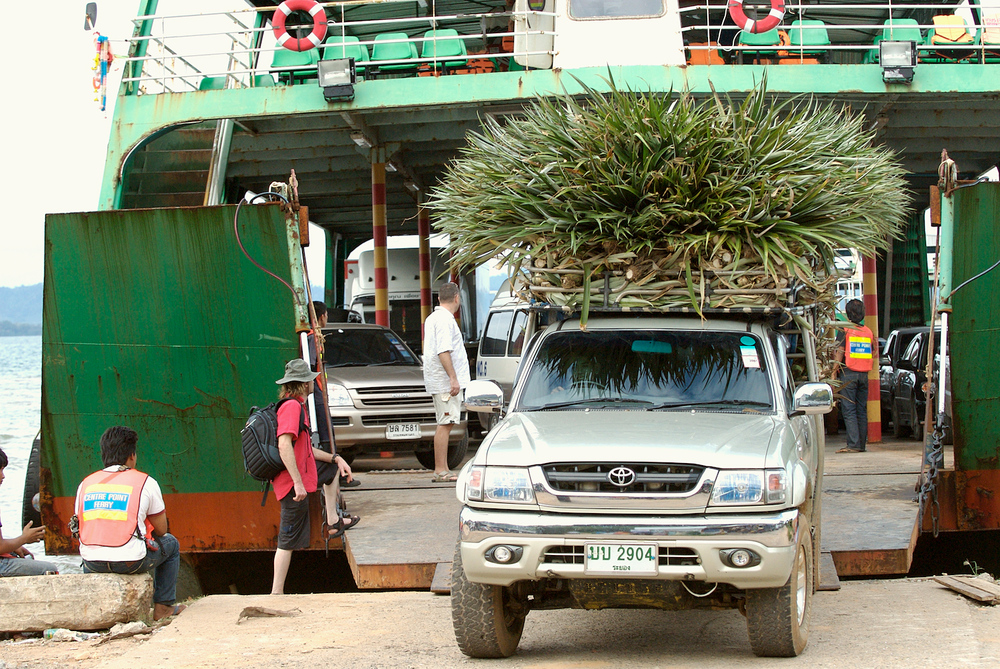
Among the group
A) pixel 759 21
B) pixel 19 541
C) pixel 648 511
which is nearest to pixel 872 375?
pixel 759 21

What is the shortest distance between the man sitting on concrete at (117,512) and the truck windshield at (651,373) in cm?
255

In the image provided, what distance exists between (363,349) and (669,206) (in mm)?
7422

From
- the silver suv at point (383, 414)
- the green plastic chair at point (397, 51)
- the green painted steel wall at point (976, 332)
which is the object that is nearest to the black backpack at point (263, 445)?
the silver suv at point (383, 414)

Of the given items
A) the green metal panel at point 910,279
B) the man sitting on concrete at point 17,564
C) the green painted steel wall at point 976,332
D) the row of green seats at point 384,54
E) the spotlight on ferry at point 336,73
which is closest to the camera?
the man sitting on concrete at point 17,564

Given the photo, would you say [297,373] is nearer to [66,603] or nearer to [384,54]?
[66,603]

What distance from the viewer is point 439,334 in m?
9.96

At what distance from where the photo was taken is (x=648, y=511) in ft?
15.7

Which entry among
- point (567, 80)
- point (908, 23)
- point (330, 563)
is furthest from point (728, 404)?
point (908, 23)

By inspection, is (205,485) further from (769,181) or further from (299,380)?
(769,181)

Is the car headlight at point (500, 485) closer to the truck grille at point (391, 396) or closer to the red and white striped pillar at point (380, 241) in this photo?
the truck grille at point (391, 396)

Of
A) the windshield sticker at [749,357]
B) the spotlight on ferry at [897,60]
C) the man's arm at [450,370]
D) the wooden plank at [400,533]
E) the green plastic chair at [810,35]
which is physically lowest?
the wooden plank at [400,533]

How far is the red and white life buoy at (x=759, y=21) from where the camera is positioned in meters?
12.3

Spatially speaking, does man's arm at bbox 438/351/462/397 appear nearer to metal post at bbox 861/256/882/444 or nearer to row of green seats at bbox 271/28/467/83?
row of green seats at bbox 271/28/467/83

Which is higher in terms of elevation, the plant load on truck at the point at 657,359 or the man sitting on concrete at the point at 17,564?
the plant load on truck at the point at 657,359
